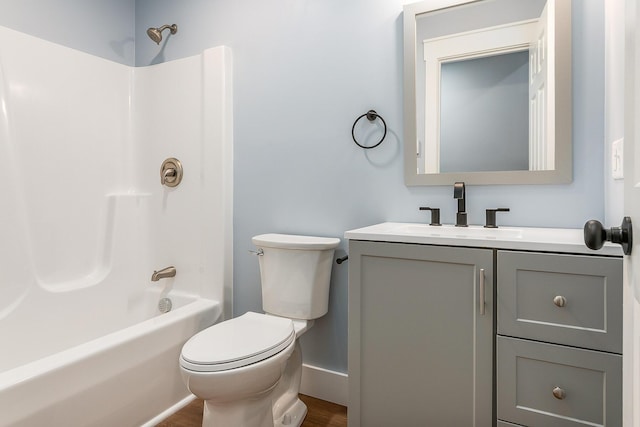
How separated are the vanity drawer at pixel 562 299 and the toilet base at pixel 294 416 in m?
1.04

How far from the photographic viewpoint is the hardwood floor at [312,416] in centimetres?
172

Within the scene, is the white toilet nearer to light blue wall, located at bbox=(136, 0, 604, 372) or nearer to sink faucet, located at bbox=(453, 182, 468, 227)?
light blue wall, located at bbox=(136, 0, 604, 372)

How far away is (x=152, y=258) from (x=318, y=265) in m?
1.24

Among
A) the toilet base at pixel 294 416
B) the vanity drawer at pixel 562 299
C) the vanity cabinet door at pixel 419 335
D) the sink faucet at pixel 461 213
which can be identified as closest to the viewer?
the vanity drawer at pixel 562 299

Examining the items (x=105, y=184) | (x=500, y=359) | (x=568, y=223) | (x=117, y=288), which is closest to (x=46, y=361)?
(x=117, y=288)

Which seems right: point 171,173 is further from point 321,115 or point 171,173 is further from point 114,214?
point 321,115

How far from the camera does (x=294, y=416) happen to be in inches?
67.3

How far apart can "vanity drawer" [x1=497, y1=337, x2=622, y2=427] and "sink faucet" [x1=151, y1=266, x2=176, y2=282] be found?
6.06ft

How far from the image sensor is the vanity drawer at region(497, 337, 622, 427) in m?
1.01

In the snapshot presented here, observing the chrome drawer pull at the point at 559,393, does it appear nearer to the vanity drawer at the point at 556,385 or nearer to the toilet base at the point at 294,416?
the vanity drawer at the point at 556,385

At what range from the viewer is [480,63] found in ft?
5.20

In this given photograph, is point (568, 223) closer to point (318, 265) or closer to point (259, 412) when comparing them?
point (318, 265)

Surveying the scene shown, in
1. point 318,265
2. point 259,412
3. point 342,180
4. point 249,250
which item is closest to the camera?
point 259,412

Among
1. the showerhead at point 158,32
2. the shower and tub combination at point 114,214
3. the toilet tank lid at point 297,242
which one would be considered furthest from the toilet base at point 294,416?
the showerhead at point 158,32
